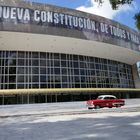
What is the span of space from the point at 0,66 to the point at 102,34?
46.9 feet

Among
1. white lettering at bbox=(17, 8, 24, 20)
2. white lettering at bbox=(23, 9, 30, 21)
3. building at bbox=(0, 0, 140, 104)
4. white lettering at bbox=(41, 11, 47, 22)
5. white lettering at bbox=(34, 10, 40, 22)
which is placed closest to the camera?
white lettering at bbox=(17, 8, 24, 20)

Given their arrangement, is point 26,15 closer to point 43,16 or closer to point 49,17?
point 43,16

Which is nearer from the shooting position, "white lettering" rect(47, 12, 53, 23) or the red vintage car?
the red vintage car

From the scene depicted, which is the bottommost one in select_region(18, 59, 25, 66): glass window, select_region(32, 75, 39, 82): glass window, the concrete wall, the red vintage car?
the red vintage car

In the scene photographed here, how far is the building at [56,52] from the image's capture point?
28.4m

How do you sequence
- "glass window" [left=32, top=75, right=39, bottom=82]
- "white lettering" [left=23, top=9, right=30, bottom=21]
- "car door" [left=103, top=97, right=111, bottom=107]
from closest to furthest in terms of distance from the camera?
"car door" [left=103, top=97, right=111, bottom=107] < "white lettering" [left=23, top=9, right=30, bottom=21] < "glass window" [left=32, top=75, right=39, bottom=82]

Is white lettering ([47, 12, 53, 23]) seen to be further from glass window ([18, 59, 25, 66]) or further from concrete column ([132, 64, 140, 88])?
concrete column ([132, 64, 140, 88])

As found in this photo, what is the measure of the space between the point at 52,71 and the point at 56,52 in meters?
2.83

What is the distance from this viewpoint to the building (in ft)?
93.2

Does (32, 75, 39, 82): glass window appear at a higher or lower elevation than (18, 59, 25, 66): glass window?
lower

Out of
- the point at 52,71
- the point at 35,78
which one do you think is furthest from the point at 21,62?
the point at 52,71

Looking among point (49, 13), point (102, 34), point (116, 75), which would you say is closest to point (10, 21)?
point (49, 13)

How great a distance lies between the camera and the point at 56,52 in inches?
1366

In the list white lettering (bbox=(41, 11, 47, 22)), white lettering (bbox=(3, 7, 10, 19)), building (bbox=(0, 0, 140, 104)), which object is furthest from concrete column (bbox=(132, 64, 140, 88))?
white lettering (bbox=(3, 7, 10, 19))
